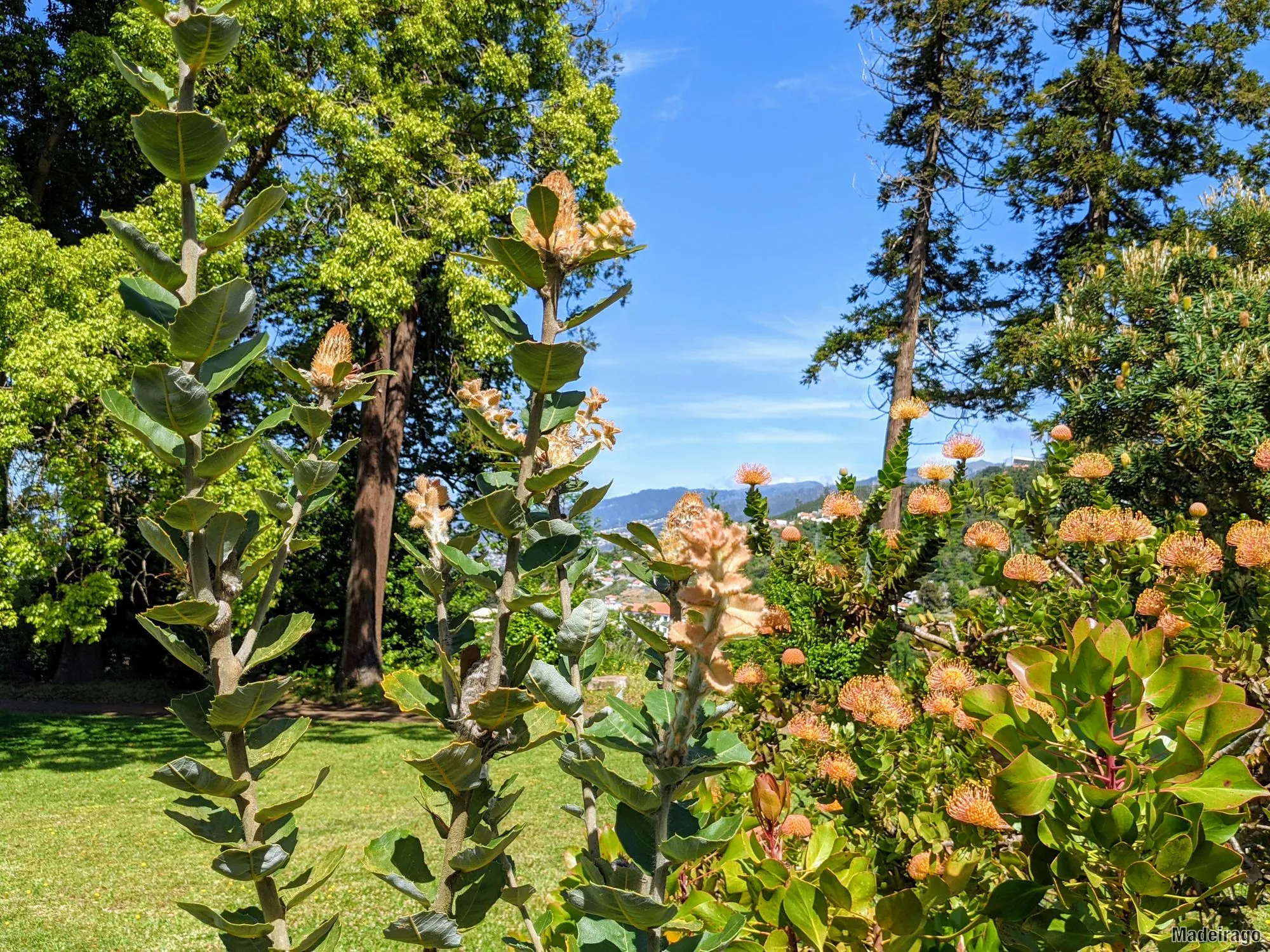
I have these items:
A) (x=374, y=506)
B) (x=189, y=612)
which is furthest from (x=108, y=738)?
(x=189, y=612)

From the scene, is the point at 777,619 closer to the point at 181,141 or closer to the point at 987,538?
the point at 987,538

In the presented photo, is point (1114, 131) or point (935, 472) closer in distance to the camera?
point (935, 472)

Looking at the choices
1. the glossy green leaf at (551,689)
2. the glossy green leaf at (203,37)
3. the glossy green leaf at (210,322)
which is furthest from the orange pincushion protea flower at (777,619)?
the glossy green leaf at (203,37)

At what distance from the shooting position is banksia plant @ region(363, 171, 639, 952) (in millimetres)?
663

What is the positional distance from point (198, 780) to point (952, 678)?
151cm

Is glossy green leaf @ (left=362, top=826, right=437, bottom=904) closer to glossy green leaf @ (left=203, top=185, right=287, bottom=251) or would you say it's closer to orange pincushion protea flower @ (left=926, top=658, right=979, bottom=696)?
glossy green leaf @ (left=203, top=185, right=287, bottom=251)

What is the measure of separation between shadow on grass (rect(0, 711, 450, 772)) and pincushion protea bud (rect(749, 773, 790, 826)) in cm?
841

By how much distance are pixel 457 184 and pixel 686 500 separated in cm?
1030

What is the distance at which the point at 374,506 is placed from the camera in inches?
467

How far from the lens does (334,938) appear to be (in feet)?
2.66

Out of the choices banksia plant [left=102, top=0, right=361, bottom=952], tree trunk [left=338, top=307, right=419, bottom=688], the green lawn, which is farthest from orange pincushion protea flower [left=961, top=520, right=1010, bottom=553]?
tree trunk [left=338, top=307, right=419, bottom=688]

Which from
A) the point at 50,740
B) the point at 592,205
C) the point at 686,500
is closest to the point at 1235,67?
the point at 592,205

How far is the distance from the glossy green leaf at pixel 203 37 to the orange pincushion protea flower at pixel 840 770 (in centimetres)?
170

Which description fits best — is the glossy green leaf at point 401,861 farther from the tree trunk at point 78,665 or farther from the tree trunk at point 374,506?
the tree trunk at point 78,665
